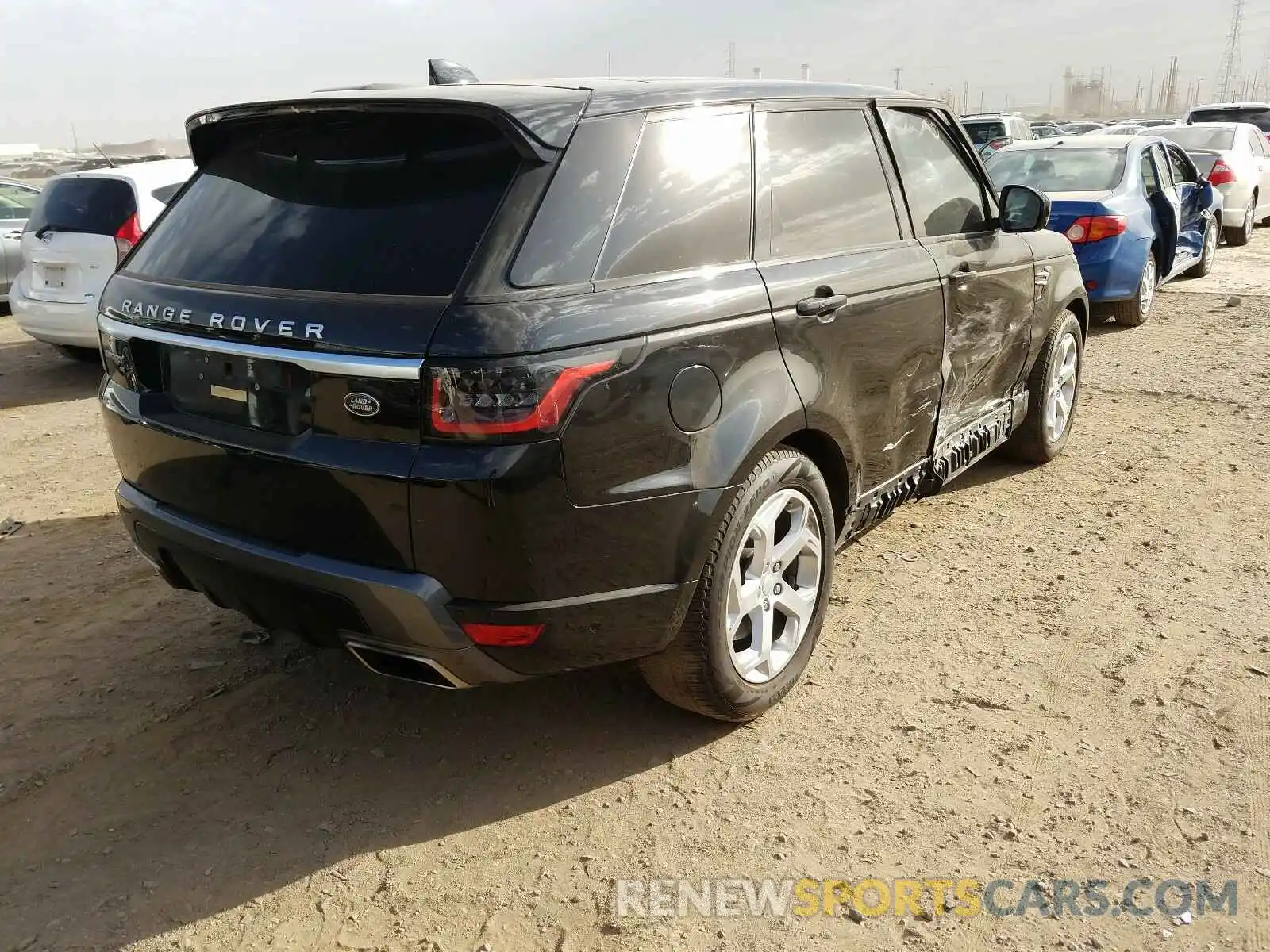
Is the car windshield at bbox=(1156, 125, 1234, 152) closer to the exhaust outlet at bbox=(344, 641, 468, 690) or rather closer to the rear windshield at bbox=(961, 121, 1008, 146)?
the rear windshield at bbox=(961, 121, 1008, 146)

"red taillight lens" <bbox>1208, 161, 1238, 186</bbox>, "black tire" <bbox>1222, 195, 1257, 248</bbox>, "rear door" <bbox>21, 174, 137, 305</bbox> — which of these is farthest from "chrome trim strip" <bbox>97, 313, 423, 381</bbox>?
"black tire" <bbox>1222, 195, 1257, 248</bbox>

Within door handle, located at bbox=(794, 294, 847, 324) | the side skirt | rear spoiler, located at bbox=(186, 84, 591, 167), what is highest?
rear spoiler, located at bbox=(186, 84, 591, 167)

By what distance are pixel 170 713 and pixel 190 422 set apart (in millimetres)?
1075

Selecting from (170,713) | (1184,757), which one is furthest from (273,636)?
(1184,757)

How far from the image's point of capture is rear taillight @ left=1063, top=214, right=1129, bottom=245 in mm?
8469

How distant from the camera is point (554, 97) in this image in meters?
2.74

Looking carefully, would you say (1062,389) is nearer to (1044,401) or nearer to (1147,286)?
(1044,401)

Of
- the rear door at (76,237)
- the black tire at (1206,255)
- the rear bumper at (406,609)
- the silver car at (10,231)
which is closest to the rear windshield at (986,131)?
the black tire at (1206,255)

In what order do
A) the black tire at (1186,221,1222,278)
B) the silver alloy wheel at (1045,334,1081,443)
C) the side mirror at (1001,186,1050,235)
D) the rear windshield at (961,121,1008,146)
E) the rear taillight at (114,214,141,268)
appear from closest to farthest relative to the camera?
1. the side mirror at (1001,186,1050,235)
2. the silver alloy wheel at (1045,334,1081,443)
3. the rear taillight at (114,214,141,268)
4. the black tire at (1186,221,1222,278)
5. the rear windshield at (961,121,1008,146)

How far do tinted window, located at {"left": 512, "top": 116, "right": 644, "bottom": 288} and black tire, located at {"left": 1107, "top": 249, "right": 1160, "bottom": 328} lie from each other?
24.8 ft

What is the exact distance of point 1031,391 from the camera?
5234 mm

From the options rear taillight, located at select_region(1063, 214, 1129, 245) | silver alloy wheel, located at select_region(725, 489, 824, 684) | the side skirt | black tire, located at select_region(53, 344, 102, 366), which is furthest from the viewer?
black tire, located at select_region(53, 344, 102, 366)

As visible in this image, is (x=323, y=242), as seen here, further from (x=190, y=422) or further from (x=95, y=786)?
(x=95, y=786)

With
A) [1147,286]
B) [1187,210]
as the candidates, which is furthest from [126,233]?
[1187,210]
